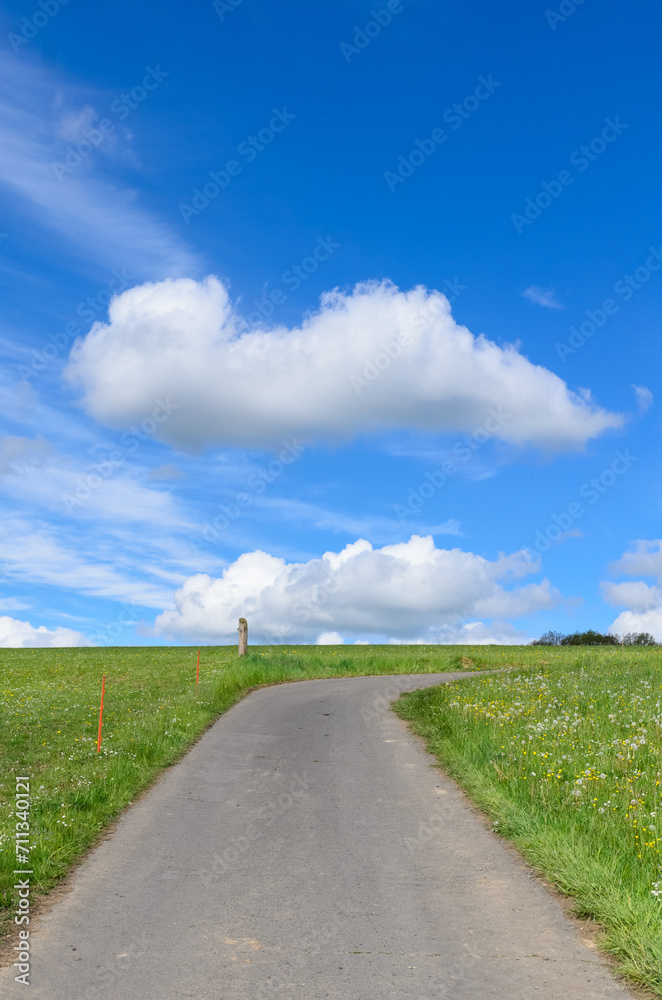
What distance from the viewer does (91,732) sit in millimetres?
18969

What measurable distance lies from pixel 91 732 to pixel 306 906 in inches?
485

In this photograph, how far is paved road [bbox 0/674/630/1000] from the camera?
644 centimetres

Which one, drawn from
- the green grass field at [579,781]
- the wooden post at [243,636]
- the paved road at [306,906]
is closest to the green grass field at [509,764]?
the green grass field at [579,781]

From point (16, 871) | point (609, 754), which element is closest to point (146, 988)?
point (16, 871)

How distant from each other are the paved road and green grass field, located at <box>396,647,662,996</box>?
37cm

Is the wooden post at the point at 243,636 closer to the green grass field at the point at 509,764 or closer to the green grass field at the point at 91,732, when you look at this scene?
the green grass field at the point at 91,732

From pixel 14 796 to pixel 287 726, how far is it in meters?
7.79

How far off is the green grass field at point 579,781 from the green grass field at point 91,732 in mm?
5620

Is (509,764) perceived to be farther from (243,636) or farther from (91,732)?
(243,636)

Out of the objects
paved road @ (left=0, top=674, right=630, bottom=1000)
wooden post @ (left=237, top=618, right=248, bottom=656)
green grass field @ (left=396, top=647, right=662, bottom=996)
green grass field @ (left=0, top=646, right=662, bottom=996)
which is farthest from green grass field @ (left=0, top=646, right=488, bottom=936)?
green grass field @ (left=396, top=647, right=662, bottom=996)

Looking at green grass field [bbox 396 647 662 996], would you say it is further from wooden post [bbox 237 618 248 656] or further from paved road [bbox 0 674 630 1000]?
wooden post [bbox 237 618 248 656]

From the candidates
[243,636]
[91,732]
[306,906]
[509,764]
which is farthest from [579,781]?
[243,636]

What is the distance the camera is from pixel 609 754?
1341 cm

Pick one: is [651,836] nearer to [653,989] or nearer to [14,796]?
[653,989]
